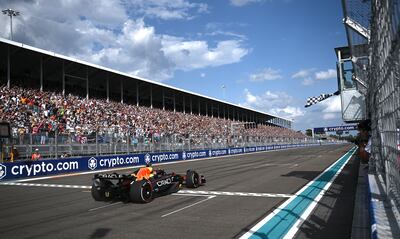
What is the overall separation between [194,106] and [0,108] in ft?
117

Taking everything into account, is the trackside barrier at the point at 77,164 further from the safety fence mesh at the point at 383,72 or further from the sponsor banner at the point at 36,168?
the safety fence mesh at the point at 383,72

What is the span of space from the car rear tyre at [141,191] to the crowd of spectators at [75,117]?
1111 centimetres

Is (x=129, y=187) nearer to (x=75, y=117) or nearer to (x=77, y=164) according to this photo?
(x=77, y=164)

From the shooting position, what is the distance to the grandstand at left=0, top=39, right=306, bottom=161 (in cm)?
2186

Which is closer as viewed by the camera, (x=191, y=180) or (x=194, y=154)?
(x=191, y=180)

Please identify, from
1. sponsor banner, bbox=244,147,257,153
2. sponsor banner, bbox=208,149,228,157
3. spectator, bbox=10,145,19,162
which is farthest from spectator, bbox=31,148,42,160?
sponsor banner, bbox=244,147,257,153

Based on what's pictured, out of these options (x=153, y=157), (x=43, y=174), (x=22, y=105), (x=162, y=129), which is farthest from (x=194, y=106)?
(x=43, y=174)

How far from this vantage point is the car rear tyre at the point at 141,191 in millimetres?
9617

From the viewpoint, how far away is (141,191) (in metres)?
9.62

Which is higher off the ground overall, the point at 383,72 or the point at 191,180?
the point at 383,72

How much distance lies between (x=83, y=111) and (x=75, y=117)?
6.19 ft

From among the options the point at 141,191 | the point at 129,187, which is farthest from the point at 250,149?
the point at 141,191

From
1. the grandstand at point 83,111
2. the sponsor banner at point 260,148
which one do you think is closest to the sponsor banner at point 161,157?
the grandstand at point 83,111

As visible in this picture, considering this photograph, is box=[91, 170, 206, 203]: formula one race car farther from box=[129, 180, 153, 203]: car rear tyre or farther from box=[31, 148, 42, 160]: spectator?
box=[31, 148, 42, 160]: spectator
